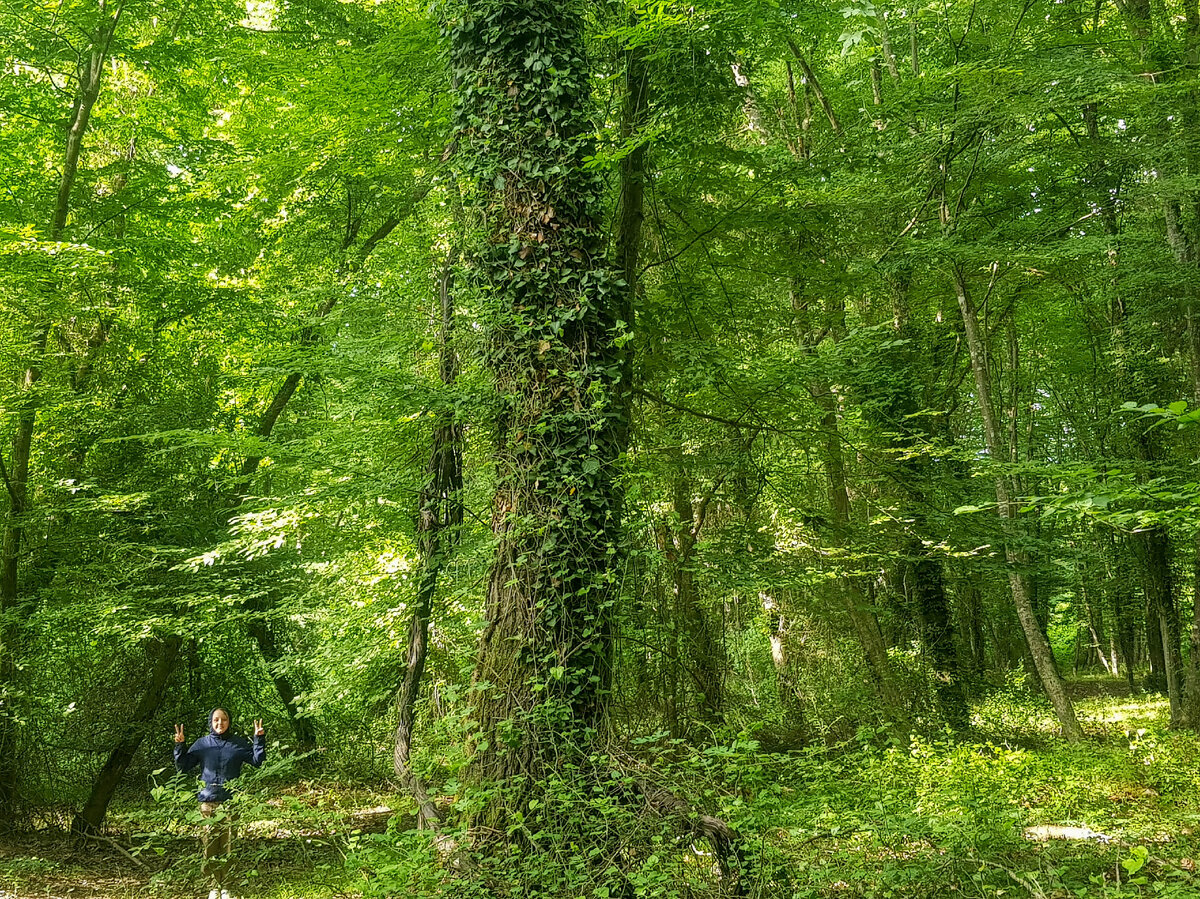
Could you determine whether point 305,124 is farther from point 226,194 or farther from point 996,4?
point 996,4

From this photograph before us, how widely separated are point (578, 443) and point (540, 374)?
18.8 inches

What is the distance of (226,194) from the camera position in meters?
10.5

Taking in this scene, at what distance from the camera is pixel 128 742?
1031cm

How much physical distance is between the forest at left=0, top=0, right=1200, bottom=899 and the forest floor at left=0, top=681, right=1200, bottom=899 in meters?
0.05

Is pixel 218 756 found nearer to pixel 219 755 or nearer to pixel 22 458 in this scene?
pixel 219 755

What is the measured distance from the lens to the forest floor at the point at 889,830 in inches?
149

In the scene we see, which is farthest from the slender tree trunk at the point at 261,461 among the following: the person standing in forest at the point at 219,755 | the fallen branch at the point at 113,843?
the fallen branch at the point at 113,843

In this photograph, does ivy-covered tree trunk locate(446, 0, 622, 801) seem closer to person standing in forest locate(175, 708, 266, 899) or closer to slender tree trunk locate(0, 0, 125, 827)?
person standing in forest locate(175, 708, 266, 899)

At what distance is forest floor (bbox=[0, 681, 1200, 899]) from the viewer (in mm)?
3787

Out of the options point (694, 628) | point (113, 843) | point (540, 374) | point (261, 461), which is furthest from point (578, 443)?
point (113, 843)

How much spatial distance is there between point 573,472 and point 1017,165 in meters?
8.46

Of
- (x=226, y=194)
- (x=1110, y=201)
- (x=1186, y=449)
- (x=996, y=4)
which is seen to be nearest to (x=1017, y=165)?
(x=1110, y=201)

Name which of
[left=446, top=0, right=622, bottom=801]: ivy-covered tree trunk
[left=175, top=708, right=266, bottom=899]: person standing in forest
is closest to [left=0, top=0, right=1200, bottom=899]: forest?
[left=446, top=0, right=622, bottom=801]: ivy-covered tree trunk

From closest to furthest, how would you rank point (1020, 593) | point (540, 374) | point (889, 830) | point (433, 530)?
point (889, 830), point (540, 374), point (433, 530), point (1020, 593)
